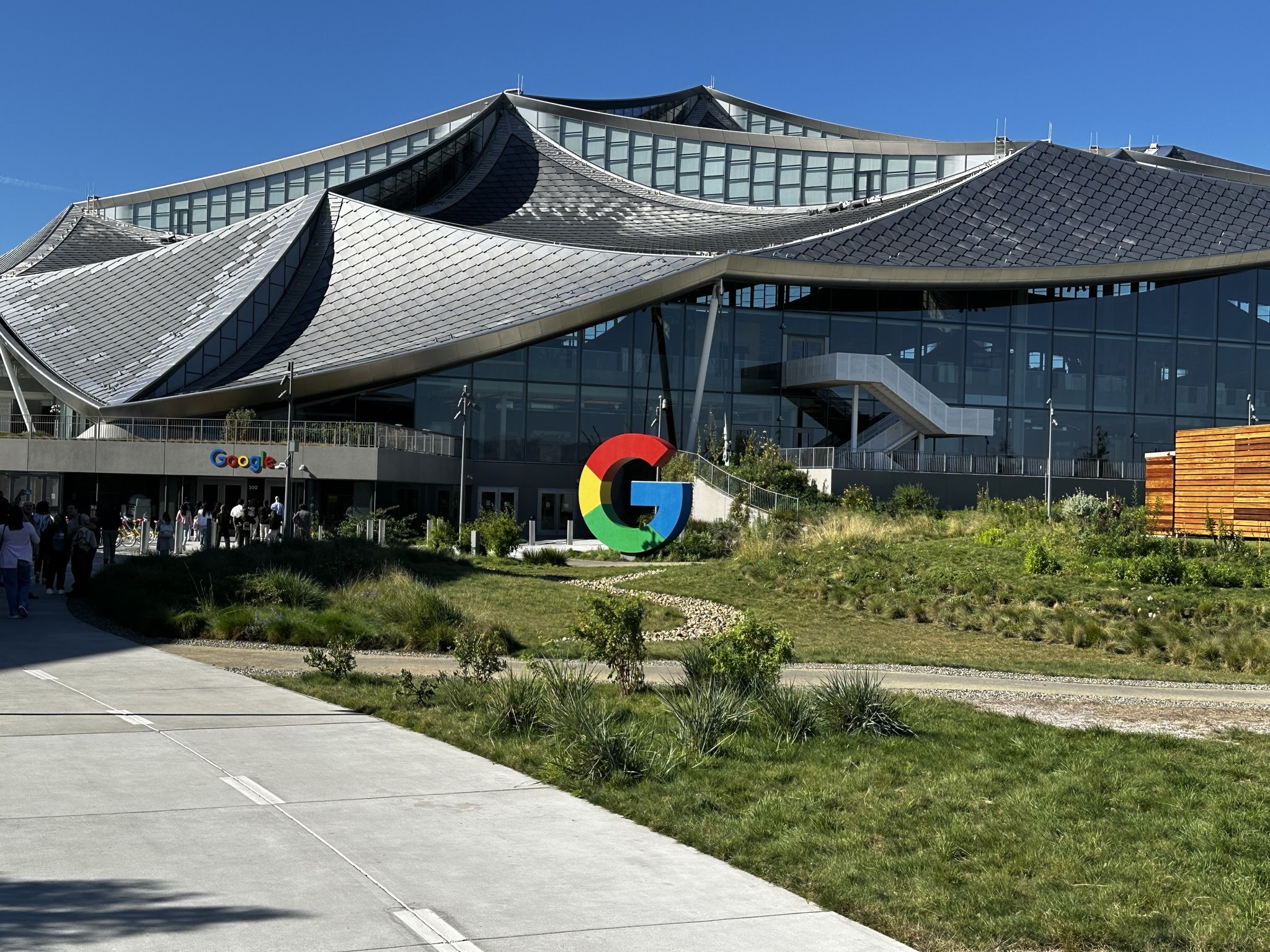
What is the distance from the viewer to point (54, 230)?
74.6 m

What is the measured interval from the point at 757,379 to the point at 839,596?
27049 mm

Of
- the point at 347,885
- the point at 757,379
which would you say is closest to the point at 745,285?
the point at 757,379

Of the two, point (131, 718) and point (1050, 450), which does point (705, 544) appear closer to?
point (1050, 450)

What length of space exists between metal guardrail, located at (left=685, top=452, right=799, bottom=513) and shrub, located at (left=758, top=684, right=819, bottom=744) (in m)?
24.3

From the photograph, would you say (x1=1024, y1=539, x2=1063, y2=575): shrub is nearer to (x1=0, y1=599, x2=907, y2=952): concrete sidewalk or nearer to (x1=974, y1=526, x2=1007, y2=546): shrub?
(x1=974, y1=526, x2=1007, y2=546): shrub

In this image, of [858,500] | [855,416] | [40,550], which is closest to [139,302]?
[855,416]

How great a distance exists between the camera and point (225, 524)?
37.8 meters

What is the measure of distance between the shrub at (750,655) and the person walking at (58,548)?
15.4m

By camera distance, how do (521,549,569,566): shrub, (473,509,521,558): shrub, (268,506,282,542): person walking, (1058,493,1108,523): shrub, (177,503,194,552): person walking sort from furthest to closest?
(177,503,194,552): person walking, (473,509,521,558): shrub, (268,506,282,542): person walking, (521,549,569,566): shrub, (1058,493,1108,523): shrub

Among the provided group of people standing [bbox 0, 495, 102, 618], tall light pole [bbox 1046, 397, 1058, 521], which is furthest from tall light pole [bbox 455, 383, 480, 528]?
tall light pole [bbox 1046, 397, 1058, 521]

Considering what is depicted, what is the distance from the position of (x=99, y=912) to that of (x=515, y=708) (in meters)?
5.01

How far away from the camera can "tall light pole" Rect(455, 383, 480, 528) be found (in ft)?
133

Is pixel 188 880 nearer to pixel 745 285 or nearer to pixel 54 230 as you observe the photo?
pixel 745 285

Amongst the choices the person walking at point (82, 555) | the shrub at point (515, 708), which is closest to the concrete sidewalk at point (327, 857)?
the shrub at point (515, 708)
